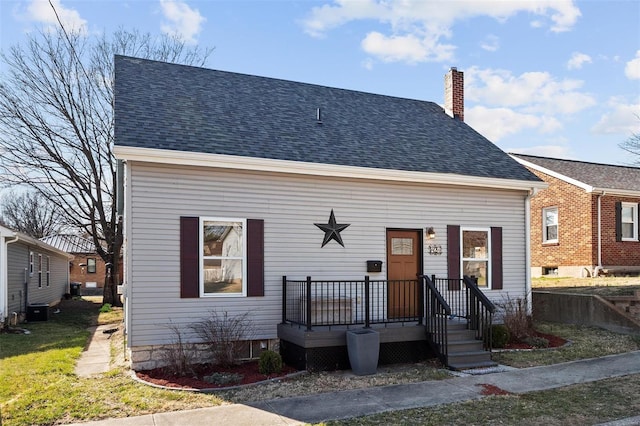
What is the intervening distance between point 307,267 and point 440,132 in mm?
5634

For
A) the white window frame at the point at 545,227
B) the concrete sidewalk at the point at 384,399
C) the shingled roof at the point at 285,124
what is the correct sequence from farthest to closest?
the white window frame at the point at 545,227 < the shingled roof at the point at 285,124 < the concrete sidewalk at the point at 384,399

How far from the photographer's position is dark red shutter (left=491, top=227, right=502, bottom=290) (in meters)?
11.0

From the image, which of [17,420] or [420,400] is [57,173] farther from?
[420,400]

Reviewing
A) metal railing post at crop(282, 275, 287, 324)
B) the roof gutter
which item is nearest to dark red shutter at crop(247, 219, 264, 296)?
metal railing post at crop(282, 275, 287, 324)

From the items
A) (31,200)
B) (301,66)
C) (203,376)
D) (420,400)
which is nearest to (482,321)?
(420,400)

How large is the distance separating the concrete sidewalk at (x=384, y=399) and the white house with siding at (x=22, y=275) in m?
9.99

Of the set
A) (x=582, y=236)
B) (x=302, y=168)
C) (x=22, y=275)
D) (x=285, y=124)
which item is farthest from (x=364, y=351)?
(x=22, y=275)

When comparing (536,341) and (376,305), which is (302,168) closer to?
(376,305)

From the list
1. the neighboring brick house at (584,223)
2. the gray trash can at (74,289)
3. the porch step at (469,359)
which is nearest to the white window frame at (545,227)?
the neighboring brick house at (584,223)

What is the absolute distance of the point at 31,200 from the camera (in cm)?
4356

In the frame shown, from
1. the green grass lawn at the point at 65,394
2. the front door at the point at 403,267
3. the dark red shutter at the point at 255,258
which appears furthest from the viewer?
the front door at the point at 403,267

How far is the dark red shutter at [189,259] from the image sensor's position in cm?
843

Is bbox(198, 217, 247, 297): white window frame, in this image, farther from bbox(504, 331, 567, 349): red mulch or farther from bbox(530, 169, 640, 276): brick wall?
bbox(530, 169, 640, 276): brick wall

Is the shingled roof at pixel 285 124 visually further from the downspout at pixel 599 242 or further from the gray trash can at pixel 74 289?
the gray trash can at pixel 74 289
